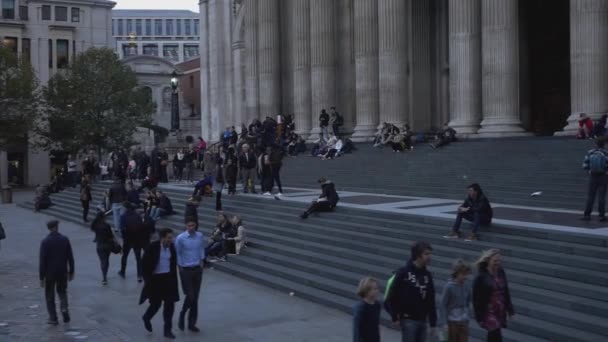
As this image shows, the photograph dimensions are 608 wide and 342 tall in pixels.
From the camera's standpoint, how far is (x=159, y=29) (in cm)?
17188

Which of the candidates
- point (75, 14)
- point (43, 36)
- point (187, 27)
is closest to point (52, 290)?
point (43, 36)

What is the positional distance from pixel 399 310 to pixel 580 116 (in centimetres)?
1688

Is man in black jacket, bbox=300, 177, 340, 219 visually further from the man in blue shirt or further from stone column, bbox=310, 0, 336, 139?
stone column, bbox=310, 0, 336, 139

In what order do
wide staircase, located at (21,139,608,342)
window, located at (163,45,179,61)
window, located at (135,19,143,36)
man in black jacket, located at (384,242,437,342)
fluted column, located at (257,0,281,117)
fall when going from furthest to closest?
window, located at (135,19,143,36) → window, located at (163,45,179,61) → fluted column, located at (257,0,281,117) → wide staircase, located at (21,139,608,342) → man in black jacket, located at (384,242,437,342)

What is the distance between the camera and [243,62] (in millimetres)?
46125

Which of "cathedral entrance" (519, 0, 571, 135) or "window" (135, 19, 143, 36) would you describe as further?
"window" (135, 19, 143, 36)

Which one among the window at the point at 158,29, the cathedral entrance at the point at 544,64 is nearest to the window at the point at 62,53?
the cathedral entrance at the point at 544,64

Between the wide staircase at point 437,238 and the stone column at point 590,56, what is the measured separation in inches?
74.3

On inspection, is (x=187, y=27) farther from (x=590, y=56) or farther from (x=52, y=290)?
(x=52, y=290)

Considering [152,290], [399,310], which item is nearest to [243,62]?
[152,290]

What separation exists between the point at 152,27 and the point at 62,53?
11092cm

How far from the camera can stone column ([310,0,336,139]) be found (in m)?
35.2

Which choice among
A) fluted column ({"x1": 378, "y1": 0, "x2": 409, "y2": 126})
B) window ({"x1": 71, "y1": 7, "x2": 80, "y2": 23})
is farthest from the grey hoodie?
window ({"x1": 71, "y1": 7, "x2": 80, "y2": 23})

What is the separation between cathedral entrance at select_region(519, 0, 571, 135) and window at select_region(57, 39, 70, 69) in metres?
41.5
